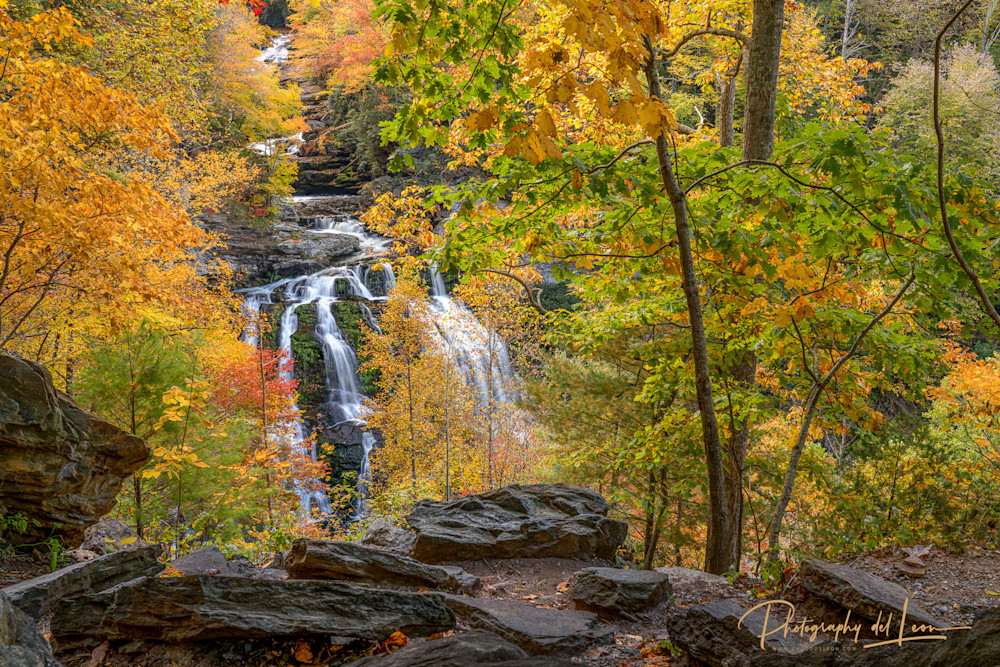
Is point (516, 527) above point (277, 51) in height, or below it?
below

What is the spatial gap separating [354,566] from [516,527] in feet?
6.78

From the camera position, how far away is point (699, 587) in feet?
12.1

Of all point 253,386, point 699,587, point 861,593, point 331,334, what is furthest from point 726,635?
point 331,334

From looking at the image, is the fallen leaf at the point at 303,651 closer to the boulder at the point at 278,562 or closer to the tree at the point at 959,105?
the boulder at the point at 278,562

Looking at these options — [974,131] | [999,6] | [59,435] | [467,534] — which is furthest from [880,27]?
[59,435]

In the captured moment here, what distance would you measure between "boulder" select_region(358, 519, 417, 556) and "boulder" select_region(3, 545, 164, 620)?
7.07 feet

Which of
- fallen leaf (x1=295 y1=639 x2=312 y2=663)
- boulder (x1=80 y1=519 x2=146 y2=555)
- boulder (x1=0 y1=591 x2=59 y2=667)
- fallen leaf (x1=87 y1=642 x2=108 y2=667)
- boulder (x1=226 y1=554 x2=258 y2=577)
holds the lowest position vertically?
boulder (x1=80 y1=519 x2=146 y2=555)

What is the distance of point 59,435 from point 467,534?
325cm

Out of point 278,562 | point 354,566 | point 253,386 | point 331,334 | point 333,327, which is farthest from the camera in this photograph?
point 333,327

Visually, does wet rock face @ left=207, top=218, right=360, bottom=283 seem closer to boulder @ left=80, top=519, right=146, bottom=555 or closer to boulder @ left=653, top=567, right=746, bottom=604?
boulder @ left=80, top=519, right=146, bottom=555

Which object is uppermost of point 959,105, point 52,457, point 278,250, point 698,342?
point 959,105

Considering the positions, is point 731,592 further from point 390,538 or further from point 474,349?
point 474,349

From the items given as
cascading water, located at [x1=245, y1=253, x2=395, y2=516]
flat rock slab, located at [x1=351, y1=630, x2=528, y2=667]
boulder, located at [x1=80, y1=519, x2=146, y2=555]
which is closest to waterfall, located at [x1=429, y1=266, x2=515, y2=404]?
cascading water, located at [x1=245, y1=253, x2=395, y2=516]

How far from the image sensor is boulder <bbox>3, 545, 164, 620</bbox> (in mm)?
2666
